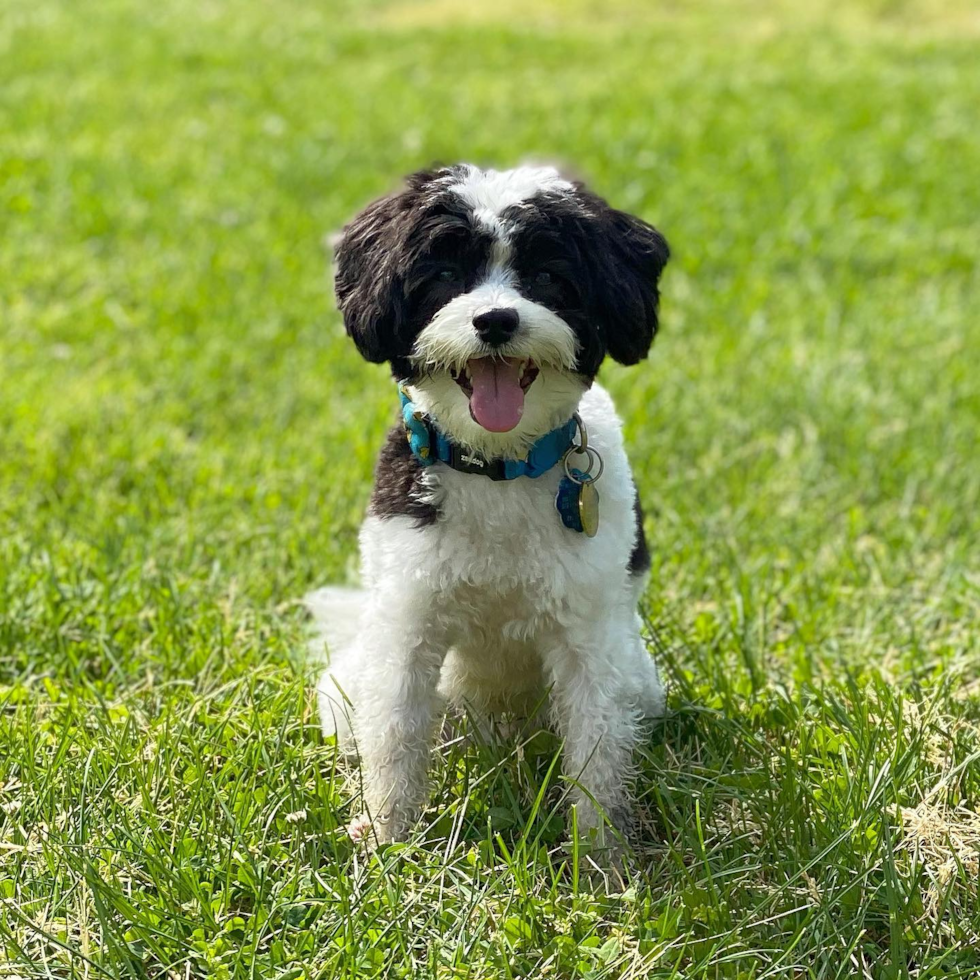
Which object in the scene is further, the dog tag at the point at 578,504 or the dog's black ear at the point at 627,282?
the dog tag at the point at 578,504

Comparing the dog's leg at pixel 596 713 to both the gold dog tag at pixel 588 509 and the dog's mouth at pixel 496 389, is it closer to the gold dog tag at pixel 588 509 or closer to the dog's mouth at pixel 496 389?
the gold dog tag at pixel 588 509

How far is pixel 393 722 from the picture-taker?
3240 mm

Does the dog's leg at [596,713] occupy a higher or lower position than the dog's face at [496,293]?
lower

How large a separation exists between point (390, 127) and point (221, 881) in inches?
312

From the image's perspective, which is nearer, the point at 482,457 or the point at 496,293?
the point at 496,293

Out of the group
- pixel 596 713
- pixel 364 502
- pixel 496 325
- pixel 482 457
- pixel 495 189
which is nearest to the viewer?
pixel 496 325

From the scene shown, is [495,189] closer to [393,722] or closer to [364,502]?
[393,722]

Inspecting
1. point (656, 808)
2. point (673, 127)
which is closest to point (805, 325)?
point (673, 127)

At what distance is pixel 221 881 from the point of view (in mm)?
2953

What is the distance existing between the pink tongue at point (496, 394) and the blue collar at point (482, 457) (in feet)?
0.61

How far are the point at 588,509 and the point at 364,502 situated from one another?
2.02 m

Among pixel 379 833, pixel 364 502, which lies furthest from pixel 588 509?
pixel 364 502

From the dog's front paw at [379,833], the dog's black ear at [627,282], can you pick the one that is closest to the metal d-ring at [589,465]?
the dog's black ear at [627,282]

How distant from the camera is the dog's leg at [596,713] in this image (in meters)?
3.20
